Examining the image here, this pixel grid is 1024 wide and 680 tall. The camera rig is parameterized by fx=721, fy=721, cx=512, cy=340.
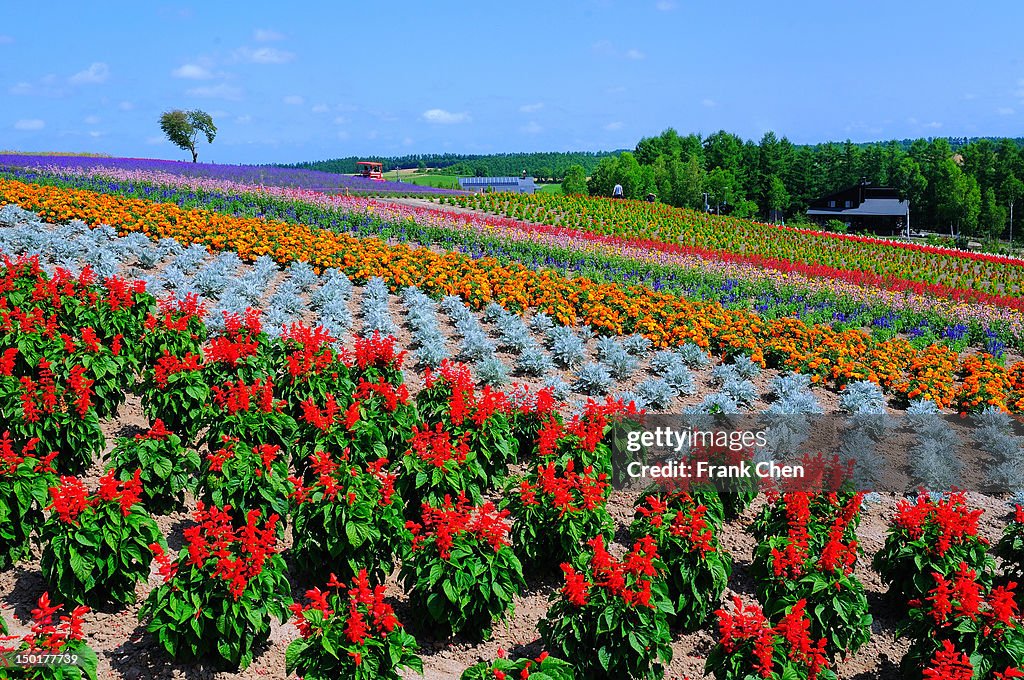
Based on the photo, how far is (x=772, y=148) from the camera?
7231cm

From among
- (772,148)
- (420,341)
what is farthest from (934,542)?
(772,148)

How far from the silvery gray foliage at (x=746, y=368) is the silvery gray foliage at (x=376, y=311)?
544cm

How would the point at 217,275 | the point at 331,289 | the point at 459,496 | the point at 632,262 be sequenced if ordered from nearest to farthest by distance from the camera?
the point at 459,496 → the point at 217,275 → the point at 331,289 → the point at 632,262

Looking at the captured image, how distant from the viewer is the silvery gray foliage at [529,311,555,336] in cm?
1240

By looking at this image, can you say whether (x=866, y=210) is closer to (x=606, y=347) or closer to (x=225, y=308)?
(x=606, y=347)

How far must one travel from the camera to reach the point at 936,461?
8.68 meters

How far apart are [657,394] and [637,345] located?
209 centimetres

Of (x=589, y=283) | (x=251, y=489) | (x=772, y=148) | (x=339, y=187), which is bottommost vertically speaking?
(x=251, y=489)

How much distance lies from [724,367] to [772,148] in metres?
68.2

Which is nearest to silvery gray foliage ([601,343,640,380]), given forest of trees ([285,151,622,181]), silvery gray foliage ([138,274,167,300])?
silvery gray foliage ([138,274,167,300])

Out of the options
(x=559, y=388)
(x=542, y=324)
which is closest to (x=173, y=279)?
(x=542, y=324)

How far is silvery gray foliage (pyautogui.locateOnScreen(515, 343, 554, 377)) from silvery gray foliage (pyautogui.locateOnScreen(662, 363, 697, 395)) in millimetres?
1746

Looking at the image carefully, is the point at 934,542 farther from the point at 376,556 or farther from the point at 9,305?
the point at 9,305

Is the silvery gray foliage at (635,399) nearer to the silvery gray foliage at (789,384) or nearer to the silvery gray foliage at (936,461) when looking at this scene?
the silvery gray foliage at (789,384)
